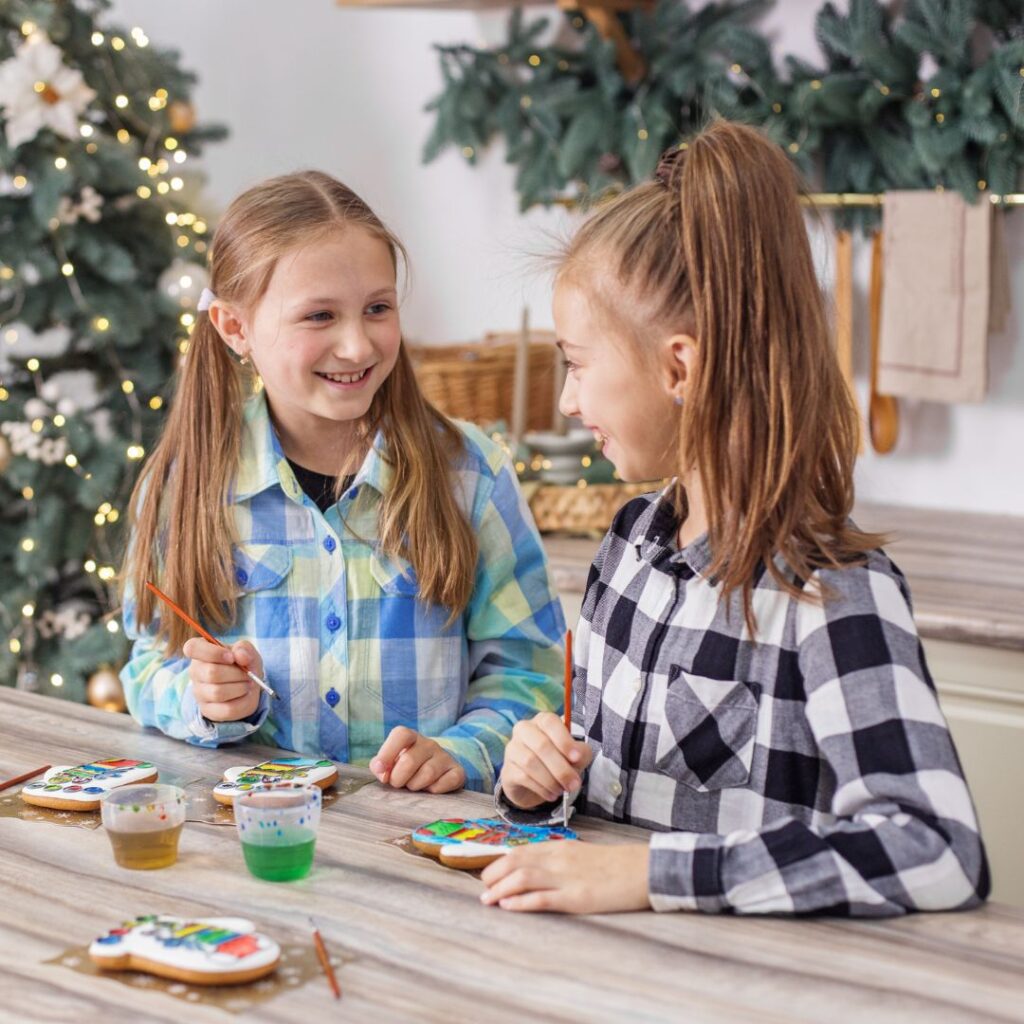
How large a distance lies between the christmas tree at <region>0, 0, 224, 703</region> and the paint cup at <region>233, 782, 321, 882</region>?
5.97ft

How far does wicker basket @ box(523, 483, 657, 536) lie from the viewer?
2.70 m

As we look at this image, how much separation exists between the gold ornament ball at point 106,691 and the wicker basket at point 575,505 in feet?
3.30

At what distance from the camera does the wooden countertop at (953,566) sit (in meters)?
2.09

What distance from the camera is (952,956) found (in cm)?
103

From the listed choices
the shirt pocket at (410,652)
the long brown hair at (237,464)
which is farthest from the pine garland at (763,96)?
the shirt pocket at (410,652)

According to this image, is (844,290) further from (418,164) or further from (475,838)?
(475,838)

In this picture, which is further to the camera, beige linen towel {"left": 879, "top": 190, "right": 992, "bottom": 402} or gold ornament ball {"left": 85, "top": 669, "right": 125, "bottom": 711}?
gold ornament ball {"left": 85, "top": 669, "right": 125, "bottom": 711}

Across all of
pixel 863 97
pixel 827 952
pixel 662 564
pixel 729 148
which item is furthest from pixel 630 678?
pixel 863 97

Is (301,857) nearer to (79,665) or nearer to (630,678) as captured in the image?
(630,678)

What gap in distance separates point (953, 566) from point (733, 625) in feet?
4.13

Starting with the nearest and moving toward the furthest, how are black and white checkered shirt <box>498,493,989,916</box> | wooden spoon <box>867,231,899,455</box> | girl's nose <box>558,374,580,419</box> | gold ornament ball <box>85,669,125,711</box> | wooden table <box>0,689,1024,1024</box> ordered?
wooden table <box>0,689,1024,1024</box> → black and white checkered shirt <box>498,493,989,916</box> → girl's nose <box>558,374,580,419</box> → wooden spoon <box>867,231,899,455</box> → gold ornament ball <box>85,669,125,711</box>

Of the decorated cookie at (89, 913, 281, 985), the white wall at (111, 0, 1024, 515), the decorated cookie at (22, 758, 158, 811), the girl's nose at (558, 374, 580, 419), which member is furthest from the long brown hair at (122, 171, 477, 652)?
the white wall at (111, 0, 1024, 515)

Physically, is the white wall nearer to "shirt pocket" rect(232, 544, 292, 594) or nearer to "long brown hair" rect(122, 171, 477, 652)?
"long brown hair" rect(122, 171, 477, 652)

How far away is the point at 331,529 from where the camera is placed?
1.70 m
